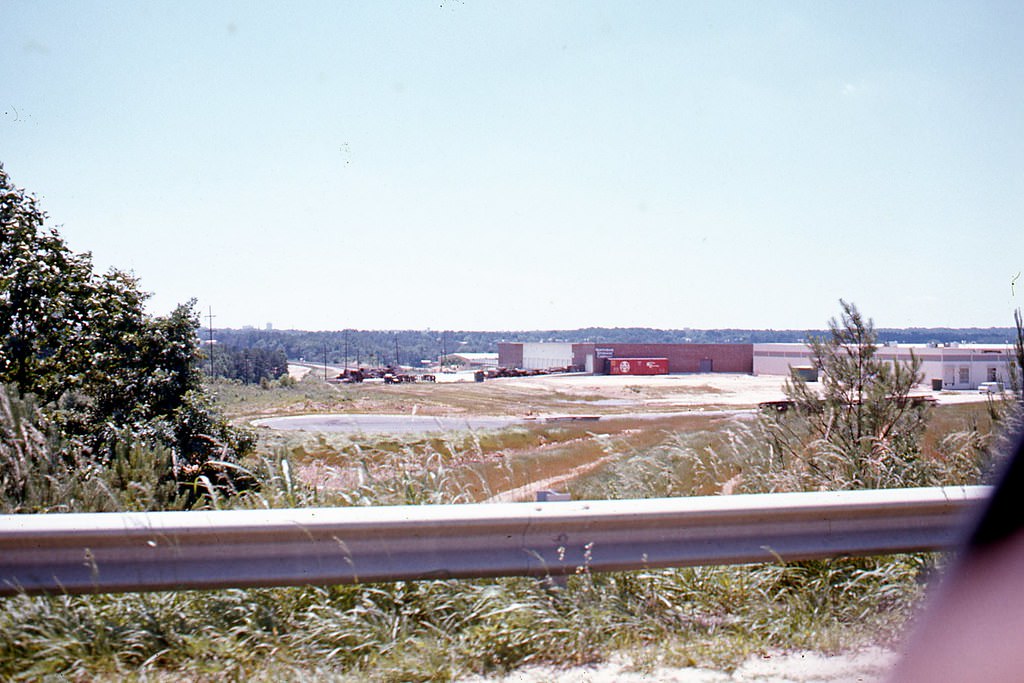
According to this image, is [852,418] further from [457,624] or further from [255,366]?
[255,366]

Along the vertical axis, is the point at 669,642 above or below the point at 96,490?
below

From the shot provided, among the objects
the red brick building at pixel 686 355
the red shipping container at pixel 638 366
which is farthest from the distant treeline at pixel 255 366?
the red shipping container at pixel 638 366

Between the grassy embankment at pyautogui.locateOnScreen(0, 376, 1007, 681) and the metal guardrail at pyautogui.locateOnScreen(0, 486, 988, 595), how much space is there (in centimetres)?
20

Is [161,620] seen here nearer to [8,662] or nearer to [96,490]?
[8,662]

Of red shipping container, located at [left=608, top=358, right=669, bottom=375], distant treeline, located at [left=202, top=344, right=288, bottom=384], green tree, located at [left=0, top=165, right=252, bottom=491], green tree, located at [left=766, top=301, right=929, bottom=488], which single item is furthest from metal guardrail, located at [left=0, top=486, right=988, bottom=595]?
red shipping container, located at [left=608, top=358, right=669, bottom=375]

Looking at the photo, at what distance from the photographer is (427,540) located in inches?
124

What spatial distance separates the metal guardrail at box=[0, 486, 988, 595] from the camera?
9.85 feet

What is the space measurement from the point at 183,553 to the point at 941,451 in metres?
5.83

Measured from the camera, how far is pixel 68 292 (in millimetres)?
21375

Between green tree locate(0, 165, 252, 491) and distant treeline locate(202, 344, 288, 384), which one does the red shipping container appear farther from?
green tree locate(0, 165, 252, 491)

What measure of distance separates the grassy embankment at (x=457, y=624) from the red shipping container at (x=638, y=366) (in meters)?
103

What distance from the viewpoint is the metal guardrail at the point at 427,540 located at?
9.85 feet

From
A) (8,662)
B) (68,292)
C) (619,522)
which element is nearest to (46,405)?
(68,292)

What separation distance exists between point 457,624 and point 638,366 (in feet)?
344
